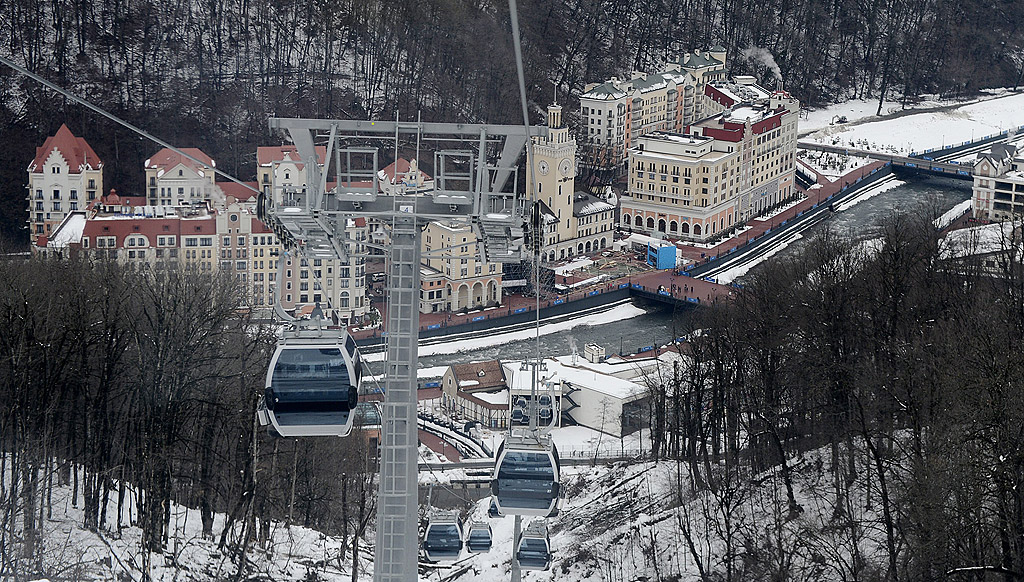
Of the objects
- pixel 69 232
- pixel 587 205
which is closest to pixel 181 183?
pixel 69 232

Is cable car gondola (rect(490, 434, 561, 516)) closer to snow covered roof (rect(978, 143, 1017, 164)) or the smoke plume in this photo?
snow covered roof (rect(978, 143, 1017, 164))

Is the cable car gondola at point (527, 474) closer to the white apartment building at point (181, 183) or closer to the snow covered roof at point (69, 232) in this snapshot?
the snow covered roof at point (69, 232)

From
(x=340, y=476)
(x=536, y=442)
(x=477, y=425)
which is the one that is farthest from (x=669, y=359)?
(x=536, y=442)

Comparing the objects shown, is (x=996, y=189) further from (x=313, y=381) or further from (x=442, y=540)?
(x=313, y=381)

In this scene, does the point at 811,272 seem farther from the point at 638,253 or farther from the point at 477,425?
the point at 638,253

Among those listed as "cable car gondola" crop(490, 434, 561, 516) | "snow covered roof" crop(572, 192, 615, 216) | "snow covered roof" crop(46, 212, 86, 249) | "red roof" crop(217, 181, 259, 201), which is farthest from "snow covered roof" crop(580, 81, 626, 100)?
"cable car gondola" crop(490, 434, 561, 516)
